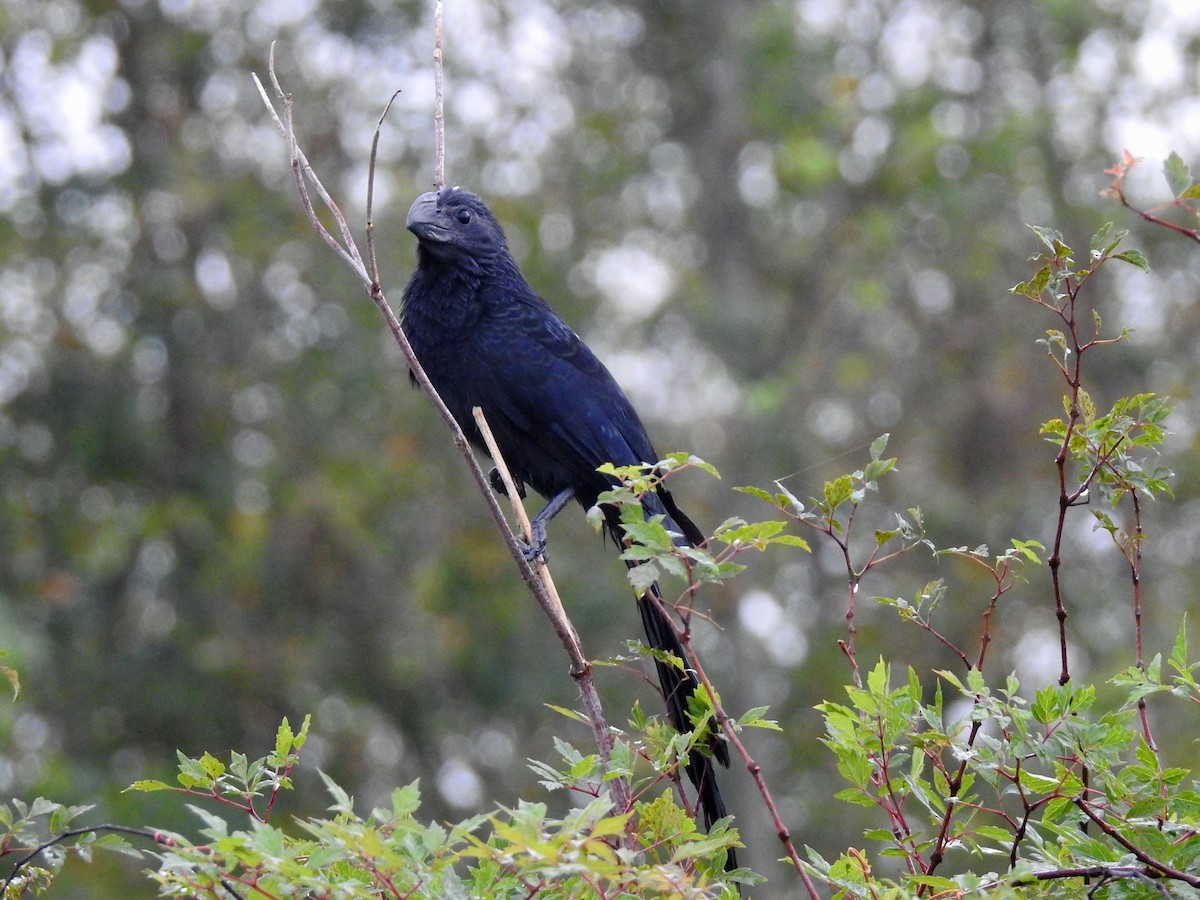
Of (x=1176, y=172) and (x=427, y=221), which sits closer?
(x=1176, y=172)

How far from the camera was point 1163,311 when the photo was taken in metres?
12.0

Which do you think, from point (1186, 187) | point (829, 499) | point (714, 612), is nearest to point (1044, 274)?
point (1186, 187)

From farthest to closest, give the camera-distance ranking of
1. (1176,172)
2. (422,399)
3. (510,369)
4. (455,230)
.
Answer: (422,399)
(455,230)
(510,369)
(1176,172)

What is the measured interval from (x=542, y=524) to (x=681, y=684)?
1204mm

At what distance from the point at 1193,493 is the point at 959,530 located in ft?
6.71

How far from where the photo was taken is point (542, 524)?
11.6 feet

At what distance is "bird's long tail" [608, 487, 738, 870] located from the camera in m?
2.29

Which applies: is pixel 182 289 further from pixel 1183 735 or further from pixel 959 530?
pixel 1183 735

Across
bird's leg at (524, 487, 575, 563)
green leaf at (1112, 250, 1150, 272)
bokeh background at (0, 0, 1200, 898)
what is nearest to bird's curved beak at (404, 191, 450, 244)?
bird's leg at (524, 487, 575, 563)

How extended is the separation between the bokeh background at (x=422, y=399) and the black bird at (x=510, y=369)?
642cm

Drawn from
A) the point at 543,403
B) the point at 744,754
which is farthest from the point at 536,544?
the point at 744,754

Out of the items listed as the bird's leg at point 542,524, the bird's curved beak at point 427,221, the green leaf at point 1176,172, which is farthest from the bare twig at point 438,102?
the green leaf at point 1176,172

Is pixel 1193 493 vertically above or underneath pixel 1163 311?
underneath

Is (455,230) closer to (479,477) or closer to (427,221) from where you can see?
(427,221)
